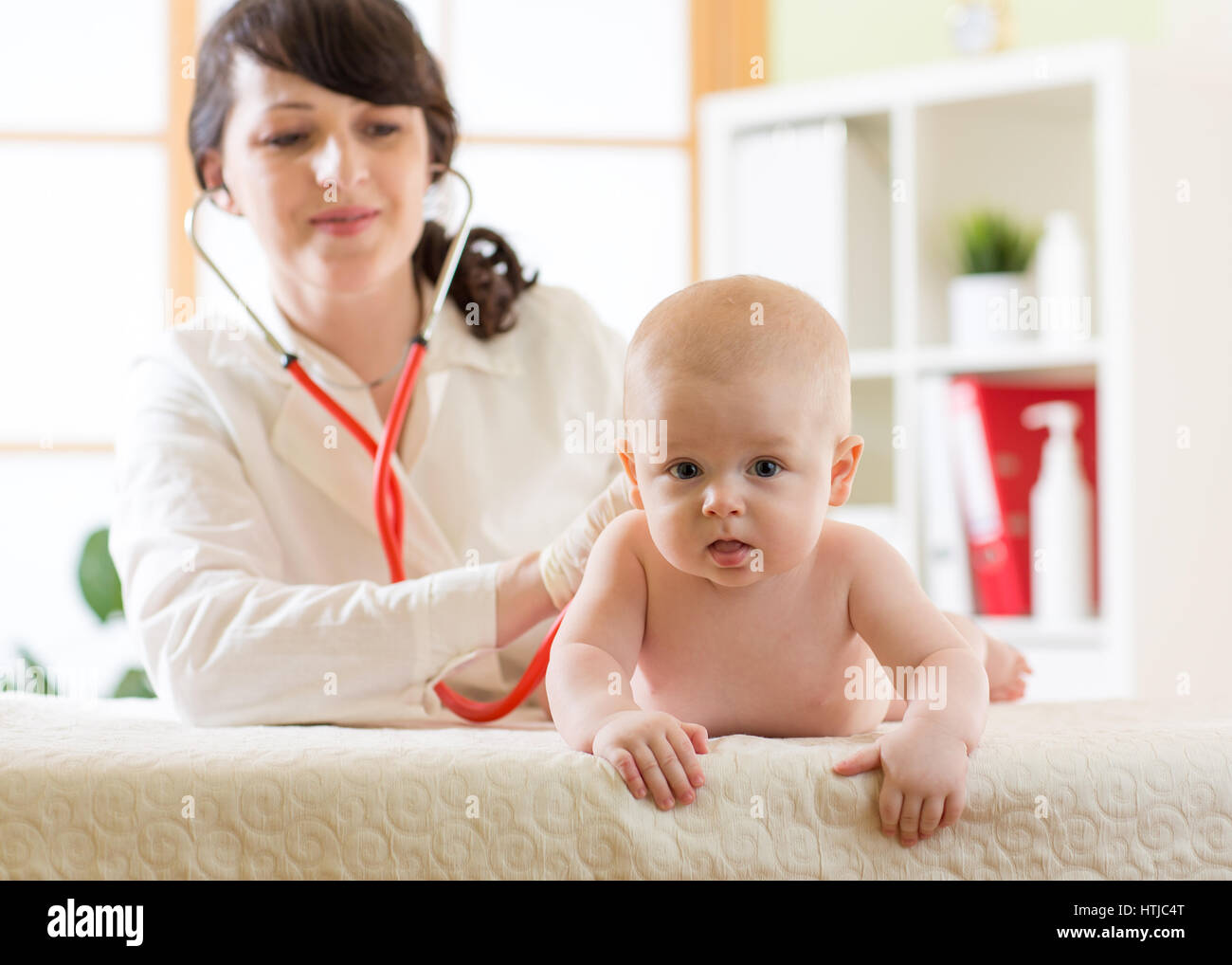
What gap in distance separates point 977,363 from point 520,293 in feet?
3.48

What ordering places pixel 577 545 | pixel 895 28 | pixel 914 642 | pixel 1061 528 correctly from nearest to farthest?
pixel 914 642, pixel 577 545, pixel 1061 528, pixel 895 28

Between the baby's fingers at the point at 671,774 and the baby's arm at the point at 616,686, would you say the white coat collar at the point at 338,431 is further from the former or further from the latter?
the baby's fingers at the point at 671,774

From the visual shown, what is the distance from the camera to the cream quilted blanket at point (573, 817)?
2.35 feet

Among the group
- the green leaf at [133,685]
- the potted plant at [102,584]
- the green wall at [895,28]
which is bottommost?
the green leaf at [133,685]

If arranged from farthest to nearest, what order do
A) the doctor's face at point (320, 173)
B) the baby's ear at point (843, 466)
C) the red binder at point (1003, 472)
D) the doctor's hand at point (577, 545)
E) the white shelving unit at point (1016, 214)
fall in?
the red binder at point (1003, 472)
the white shelving unit at point (1016, 214)
the doctor's face at point (320, 173)
the doctor's hand at point (577, 545)
the baby's ear at point (843, 466)

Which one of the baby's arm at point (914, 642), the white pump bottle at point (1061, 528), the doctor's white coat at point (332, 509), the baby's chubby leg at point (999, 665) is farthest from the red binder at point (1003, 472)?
the baby's arm at point (914, 642)

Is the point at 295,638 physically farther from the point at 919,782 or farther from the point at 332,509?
the point at 919,782

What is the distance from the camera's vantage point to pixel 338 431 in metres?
1.26

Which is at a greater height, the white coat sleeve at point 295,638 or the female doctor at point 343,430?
the female doctor at point 343,430

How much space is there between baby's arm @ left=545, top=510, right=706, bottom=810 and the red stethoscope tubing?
177 mm

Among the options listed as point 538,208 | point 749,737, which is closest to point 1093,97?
point 538,208

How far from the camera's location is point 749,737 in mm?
811

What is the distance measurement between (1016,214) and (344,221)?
1534 millimetres

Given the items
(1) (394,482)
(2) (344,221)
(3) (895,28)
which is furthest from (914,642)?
(3) (895,28)
